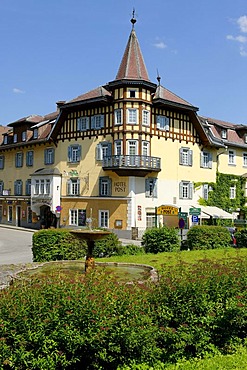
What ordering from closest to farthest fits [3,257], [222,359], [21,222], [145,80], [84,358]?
[84,358]
[222,359]
[3,257]
[145,80]
[21,222]

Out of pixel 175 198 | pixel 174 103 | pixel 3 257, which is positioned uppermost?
pixel 174 103

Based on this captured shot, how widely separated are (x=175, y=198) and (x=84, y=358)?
113ft

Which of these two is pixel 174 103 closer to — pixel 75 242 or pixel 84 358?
pixel 75 242

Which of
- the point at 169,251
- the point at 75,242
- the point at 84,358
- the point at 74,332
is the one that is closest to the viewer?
the point at 74,332

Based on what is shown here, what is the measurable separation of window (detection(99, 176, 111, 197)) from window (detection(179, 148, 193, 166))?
723cm

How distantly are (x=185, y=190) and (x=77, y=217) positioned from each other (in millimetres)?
10334

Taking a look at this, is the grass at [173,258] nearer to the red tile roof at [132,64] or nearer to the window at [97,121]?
the window at [97,121]

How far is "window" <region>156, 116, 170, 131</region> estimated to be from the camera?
3892 centimetres

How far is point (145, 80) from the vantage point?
37.0 m

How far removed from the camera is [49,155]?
145 feet

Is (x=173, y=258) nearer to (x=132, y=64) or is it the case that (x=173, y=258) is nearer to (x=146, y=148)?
(x=146, y=148)

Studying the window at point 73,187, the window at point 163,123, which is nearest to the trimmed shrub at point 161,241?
the window at point 163,123

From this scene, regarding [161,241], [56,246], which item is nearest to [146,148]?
[161,241]

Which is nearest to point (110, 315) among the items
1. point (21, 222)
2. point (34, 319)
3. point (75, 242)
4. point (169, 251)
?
point (34, 319)
